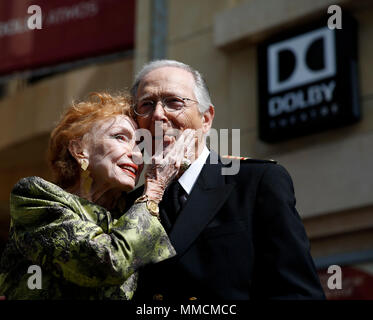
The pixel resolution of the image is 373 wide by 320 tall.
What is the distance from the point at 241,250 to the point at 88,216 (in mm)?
708

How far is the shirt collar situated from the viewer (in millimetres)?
3469

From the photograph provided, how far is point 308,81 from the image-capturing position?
30.7 feet

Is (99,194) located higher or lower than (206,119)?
lower

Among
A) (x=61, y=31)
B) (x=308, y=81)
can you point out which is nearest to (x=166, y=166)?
(x=308, y=81)

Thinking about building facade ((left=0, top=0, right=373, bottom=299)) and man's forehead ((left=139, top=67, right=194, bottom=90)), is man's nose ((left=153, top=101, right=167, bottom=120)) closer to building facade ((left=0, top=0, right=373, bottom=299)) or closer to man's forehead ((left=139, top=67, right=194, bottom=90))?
man's forehead ((left=139, top=67, right=194, bottom=90))

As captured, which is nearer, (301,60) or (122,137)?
(122,137)

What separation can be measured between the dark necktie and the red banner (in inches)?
344

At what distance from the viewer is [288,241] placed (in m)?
3.03

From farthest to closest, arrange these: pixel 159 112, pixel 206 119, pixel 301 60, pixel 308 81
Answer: pixel 301 60, pixel 308 81, pixel 206 119, pixel 159 112

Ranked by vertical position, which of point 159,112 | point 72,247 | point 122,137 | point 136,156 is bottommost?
point 72,247

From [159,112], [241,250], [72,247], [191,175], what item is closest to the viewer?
[72,247]

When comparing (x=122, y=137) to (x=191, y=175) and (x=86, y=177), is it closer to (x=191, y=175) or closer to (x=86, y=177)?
(x=86, y=177)
